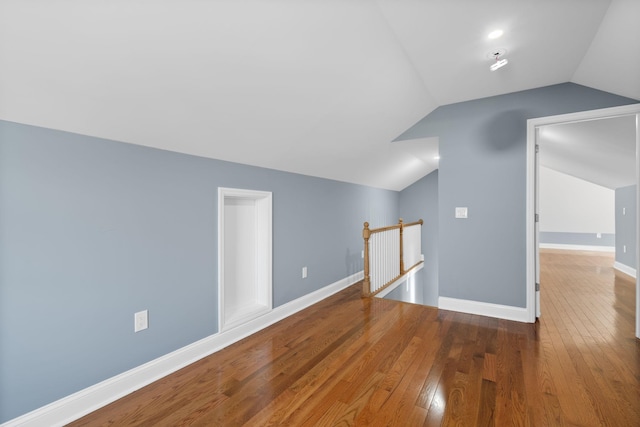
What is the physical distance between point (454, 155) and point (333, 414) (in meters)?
2.80

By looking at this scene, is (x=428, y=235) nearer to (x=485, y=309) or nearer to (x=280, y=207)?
(x=485, y=309)

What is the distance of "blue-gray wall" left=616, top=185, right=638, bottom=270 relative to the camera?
4364mm

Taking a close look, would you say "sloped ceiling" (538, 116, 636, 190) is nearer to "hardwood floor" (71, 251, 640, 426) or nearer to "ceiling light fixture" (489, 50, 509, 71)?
"ceiling light fixture" (489, 50, 509, 71)

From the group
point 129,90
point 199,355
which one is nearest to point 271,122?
point 129,90

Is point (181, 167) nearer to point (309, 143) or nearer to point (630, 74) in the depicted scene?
point (309, 143)

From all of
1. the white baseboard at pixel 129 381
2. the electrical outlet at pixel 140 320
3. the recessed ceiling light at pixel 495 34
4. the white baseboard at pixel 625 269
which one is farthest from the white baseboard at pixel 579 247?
the electrical outlet at pixel 140 320

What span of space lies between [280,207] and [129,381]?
6.10ft

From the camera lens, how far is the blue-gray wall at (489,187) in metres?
2.86

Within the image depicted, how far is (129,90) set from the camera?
1.53 meters

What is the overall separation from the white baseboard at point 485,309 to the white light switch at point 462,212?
92 cm

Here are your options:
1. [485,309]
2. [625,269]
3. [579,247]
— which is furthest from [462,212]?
[579,247]

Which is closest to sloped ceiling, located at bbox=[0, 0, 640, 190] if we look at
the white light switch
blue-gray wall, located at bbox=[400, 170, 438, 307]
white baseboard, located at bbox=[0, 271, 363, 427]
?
the white light switch

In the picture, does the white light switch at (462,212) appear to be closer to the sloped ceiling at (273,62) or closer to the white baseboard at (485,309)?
the white baseboard at (485,309)

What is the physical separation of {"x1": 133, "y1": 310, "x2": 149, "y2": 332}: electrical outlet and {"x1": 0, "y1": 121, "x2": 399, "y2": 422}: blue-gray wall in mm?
28
